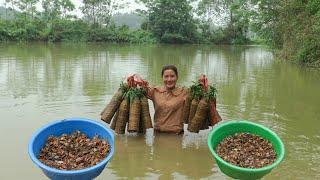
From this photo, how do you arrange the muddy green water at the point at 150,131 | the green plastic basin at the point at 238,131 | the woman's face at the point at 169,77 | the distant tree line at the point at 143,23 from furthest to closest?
the distant tree line at the point at 143,23 < the woman's face at the point at 169,77 < the muddy green water at the point at 150,131 < the green plastic basin at the point at 238,131

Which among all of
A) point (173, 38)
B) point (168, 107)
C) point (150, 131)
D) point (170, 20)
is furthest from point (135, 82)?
point (170, 20)

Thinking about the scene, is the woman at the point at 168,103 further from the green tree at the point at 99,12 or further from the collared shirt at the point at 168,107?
the green tree at the point at 99,12

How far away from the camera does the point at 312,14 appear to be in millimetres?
17562

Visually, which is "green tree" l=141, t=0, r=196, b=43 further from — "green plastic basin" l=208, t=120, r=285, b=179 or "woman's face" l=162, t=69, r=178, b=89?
"green plastic basin" l=208, t=120, r=285, b=179

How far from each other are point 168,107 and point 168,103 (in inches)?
2.1

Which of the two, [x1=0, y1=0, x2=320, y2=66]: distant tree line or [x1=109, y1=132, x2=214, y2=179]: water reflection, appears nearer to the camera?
[x1=109, y1=132, x2=214, y2=179]: water reflection

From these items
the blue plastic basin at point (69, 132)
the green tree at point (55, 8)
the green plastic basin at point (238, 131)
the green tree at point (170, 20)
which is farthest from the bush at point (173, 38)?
the blue plastic basin at point (69, 132)

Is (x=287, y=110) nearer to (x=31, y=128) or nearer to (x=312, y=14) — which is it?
(x=31, y=128)

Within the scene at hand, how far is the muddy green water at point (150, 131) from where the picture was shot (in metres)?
5.00

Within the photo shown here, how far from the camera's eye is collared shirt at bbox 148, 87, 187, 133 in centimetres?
602

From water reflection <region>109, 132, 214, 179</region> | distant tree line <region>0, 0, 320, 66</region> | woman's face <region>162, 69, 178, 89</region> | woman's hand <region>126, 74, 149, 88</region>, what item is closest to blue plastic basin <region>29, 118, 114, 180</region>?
water reflection <region>109, 132, 214, 179</region>

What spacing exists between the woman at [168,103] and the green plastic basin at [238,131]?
1763mm

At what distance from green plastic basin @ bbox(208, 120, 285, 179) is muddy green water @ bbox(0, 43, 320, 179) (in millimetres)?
707

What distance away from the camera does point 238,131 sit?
435cm
